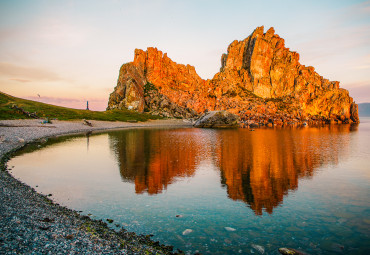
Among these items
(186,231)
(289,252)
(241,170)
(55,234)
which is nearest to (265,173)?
(241,170)

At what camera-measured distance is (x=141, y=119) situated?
5113 inches

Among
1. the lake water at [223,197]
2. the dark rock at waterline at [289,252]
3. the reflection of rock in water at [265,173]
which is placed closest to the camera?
the dark rock at waterline at [289,252]

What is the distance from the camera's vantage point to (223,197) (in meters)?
16.8

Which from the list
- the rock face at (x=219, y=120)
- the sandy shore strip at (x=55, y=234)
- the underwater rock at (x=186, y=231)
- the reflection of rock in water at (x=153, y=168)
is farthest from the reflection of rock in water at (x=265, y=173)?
the rock face at (x=219, y=120)

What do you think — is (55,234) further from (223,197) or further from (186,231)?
(223,197)

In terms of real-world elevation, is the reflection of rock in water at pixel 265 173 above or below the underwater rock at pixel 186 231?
above

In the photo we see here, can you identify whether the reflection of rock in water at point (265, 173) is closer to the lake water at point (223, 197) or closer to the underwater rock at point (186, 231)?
Result: the lake water at point (223, 197)

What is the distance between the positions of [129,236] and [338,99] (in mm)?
238550

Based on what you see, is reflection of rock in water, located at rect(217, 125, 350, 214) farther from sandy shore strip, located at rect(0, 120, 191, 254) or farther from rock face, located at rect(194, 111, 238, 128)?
rock face, located at rect(194, 111, 238, 128)

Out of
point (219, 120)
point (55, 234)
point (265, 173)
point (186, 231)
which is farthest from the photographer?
point (219, 120)

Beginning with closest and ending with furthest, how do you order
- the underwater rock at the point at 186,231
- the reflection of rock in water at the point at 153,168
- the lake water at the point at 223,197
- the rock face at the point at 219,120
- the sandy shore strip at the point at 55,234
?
the sandy shore strip at the point at 55,234
the lake water at the point at 223,197
the underwater rock at the point at 186,231
the reflection of rock in water at the point at 153,168
the rock face at the point at 219,120

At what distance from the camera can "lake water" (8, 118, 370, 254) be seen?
1097 cm

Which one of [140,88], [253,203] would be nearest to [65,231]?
[253,203]

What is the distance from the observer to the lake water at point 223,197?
36.0 feet
